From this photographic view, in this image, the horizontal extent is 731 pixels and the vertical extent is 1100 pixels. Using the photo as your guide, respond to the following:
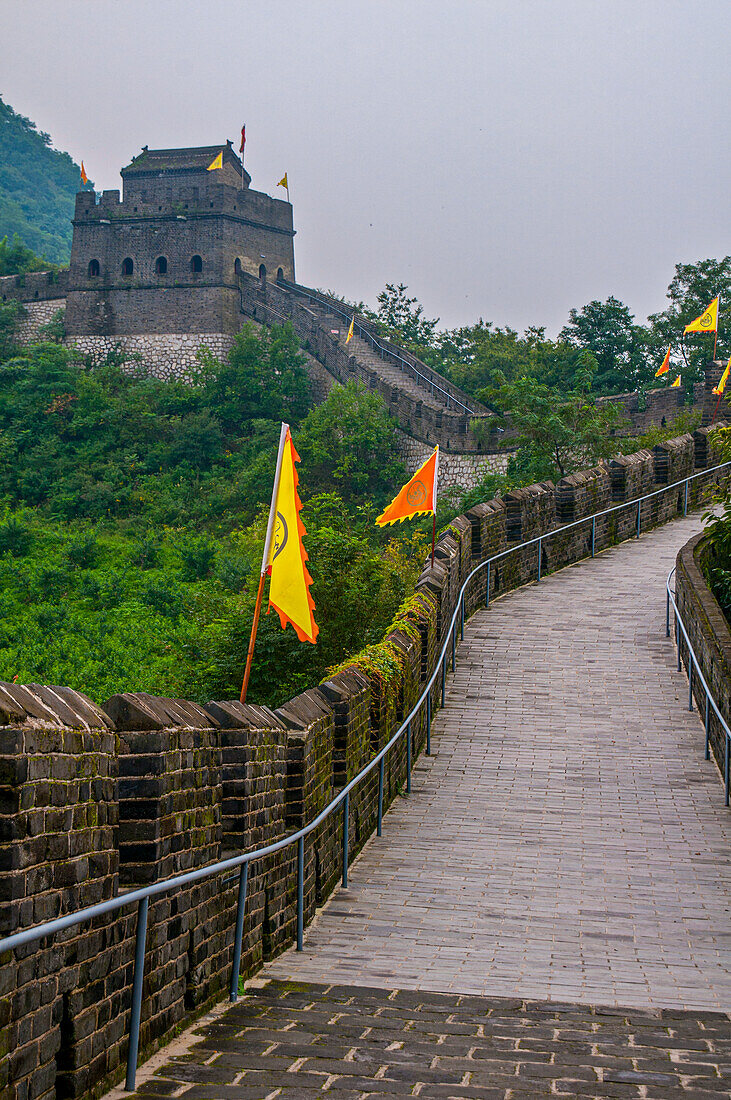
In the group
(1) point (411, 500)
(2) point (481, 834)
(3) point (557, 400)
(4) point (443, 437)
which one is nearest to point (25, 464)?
(4) point (443, 437)

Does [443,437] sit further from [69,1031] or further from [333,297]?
[69,1031]

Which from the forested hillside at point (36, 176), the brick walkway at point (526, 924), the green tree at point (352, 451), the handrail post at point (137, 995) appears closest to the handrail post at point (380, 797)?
the brick walkway at point (526, 924)

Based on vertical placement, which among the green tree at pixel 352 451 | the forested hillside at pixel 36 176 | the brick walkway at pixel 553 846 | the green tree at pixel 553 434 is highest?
the forested hillside at pixel 36 176

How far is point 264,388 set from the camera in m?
54.4

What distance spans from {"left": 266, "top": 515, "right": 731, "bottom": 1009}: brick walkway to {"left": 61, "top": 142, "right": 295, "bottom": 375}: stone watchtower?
43.8 meters

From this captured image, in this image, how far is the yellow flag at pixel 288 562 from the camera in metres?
8.45

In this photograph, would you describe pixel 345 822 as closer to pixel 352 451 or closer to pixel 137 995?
pixel 137 995

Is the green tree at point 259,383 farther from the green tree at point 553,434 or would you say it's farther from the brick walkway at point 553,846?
the brick walkway at point 553,846

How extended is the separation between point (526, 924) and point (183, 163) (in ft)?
181

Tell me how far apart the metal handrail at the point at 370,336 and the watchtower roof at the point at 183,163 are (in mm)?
5497

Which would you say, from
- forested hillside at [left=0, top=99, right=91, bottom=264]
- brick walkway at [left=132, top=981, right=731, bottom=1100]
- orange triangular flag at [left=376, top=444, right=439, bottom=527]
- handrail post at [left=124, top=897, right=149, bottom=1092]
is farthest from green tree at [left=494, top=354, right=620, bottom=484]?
forested hillside at [left=0, top=99, right=91, bottom=264]

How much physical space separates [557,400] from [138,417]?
27303 millimetres

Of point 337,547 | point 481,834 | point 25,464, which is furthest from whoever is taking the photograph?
point 25,464

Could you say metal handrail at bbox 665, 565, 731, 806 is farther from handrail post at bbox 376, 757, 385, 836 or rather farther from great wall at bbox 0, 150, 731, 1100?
handrail post at bbox 376, 757, 385, 836
